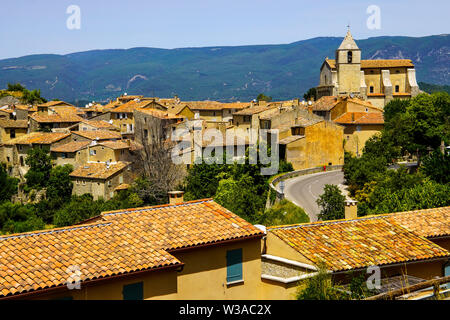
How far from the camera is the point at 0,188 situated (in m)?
57.2

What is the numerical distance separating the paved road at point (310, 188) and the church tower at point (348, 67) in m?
33.0

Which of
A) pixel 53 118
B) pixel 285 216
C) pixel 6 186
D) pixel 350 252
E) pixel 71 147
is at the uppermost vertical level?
pixel 350 252

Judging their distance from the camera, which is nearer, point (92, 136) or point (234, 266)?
point (234, 266)

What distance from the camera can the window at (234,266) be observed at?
45.3ft

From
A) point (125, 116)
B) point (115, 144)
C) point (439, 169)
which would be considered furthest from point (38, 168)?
point (439, 169)

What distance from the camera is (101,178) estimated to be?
5238 centimetres

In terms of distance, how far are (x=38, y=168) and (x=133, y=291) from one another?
48949 mm

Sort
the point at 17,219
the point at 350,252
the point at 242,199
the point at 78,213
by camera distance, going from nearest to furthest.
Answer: the point at 350,252 → the point at 242,199 → the point at 78,213 → the point at 17,219

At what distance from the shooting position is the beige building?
77875 millimetres

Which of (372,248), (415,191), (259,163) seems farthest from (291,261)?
(259,163)

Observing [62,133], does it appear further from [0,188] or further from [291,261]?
[291,261]

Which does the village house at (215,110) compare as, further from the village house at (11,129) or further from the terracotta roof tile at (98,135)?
the village house at (11,129)

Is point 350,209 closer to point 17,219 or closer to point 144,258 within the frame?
point 144,258

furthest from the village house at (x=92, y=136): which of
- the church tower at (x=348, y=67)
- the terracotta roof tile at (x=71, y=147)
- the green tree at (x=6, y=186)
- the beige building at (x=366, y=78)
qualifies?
the church tower at (x=348, y=67)
